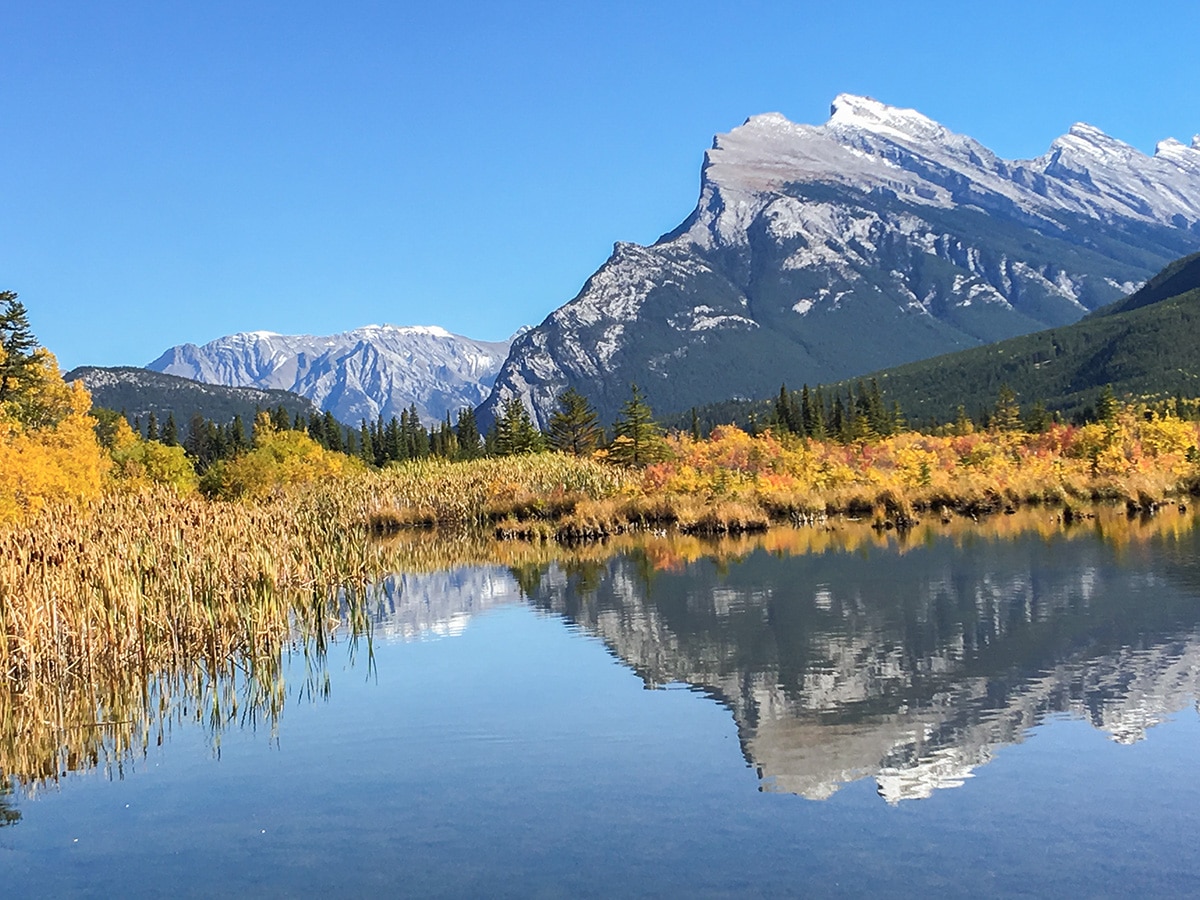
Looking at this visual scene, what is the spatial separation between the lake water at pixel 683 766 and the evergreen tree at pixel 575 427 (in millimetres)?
73080

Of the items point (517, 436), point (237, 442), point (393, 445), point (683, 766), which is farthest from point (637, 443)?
point (237, 442)

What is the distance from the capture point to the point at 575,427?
333ft

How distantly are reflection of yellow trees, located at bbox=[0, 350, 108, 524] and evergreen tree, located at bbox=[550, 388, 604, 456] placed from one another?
155ft

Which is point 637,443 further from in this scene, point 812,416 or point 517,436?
point 812,416

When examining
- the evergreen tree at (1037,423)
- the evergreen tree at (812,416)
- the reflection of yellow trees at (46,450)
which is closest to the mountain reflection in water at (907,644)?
the reflection of yellow trees at (46,450)

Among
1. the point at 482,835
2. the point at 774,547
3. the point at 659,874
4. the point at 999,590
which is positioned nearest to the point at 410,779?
the point at 482,835

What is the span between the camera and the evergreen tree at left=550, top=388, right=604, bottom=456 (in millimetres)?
98688

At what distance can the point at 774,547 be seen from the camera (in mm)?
39188

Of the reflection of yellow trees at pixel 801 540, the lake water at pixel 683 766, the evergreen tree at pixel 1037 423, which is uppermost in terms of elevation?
the evergreen tree at pixel 1037 423

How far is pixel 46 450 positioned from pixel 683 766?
32.5 metres

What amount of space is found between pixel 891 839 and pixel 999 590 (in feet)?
55.0

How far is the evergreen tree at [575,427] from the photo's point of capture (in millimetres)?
98688

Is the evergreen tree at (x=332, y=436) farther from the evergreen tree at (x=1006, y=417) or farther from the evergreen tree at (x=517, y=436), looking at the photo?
the evergreen tree at (x=1006, y=417)

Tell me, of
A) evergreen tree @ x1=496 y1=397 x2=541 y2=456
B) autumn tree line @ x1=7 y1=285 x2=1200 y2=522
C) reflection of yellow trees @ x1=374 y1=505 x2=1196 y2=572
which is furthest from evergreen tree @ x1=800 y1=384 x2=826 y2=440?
reflection of yellow trees @ x1=374 y1=505 x2=1196 y2=572
